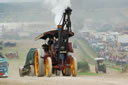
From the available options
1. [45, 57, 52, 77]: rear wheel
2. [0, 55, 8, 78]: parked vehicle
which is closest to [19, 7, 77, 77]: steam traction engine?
[45, 57, 52, 77]: rear wheel

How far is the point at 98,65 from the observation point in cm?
3825

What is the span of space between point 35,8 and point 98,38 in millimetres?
14212

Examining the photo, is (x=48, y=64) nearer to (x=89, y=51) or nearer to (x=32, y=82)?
(x=32, y=82)

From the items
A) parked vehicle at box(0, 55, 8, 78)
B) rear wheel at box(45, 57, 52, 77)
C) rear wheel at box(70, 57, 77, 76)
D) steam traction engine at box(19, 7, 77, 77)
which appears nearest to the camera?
rear wheel at box(45, 57, 52, 77)

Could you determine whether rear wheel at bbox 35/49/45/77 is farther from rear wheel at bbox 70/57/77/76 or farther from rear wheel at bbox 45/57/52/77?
rear wheel at bbox 70/57/77/76

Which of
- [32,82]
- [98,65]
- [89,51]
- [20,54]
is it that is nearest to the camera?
[32,82]

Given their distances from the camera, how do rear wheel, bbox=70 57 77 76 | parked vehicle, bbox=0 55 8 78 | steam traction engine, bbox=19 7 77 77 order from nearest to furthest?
steam traction engine, bbox=19 7 77 77 < rear wheel, bbox=70 57 77 76 < parked vehicle, bbox=0 55 8 78

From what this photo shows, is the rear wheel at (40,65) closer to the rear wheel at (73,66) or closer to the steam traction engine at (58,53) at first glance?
the steam traction engine at (58,53)

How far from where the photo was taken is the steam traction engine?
23078 millimetres

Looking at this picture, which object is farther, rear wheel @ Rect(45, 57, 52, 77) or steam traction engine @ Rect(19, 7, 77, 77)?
steam traction engine @ Rect(19, 7, 77, 77)

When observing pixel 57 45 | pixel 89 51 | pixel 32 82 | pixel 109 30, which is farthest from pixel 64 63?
pixel 109 30

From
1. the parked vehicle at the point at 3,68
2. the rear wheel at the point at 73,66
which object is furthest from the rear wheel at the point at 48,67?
the parked vehicle at the point at 3,68

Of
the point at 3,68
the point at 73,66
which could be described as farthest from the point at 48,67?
the point at 3,68

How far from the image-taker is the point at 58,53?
2311 centimetres
